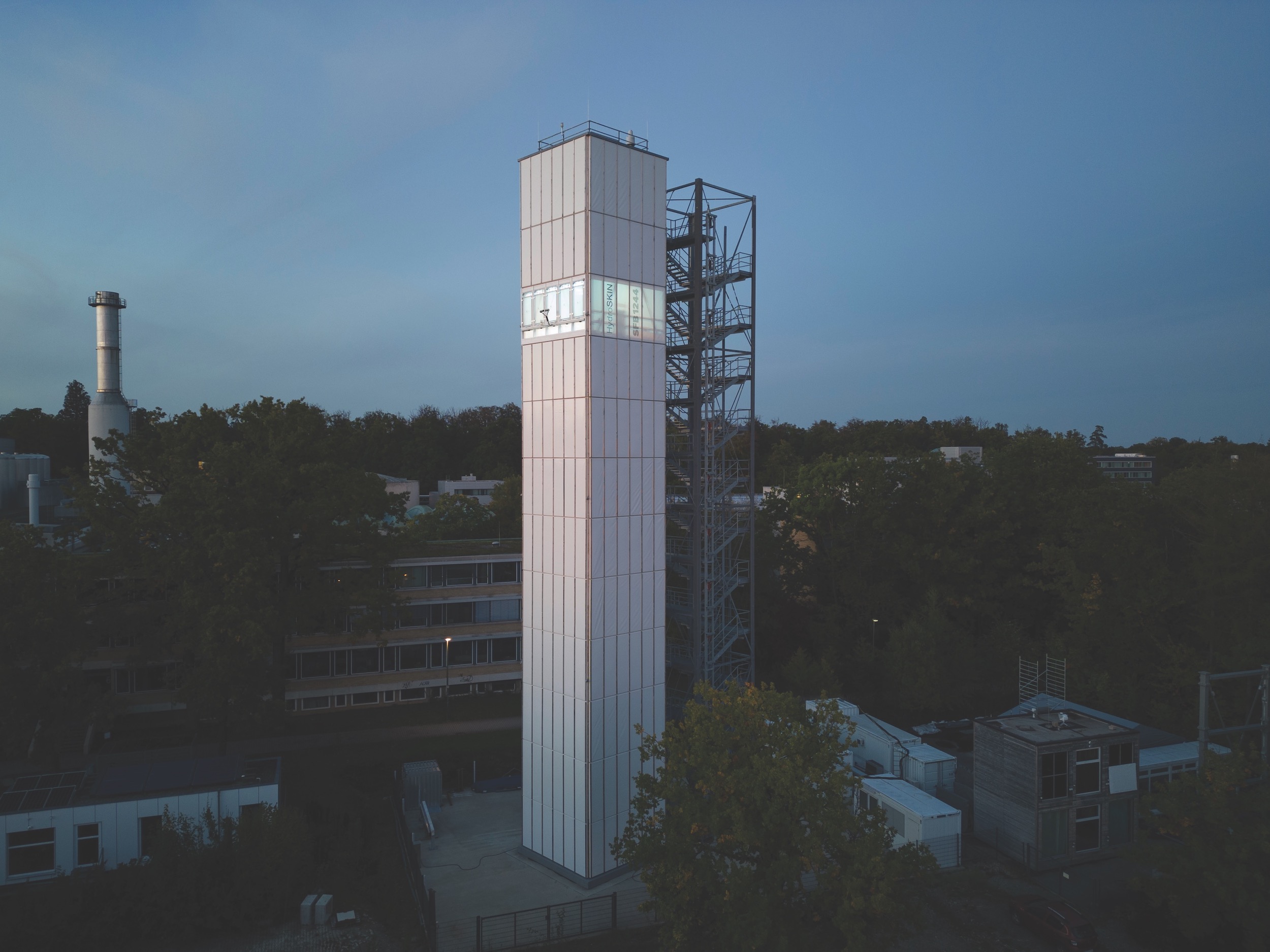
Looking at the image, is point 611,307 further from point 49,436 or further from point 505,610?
point 49,436

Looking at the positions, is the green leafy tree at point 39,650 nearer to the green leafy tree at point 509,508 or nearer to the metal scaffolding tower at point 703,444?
the metal scaffolding tower at point 703,444

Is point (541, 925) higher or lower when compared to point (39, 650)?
lower

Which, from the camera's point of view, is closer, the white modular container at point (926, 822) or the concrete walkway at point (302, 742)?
the white modular container at point (926, 822)

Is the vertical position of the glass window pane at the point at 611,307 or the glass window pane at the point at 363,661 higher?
the glass window pane at the point at 611,307

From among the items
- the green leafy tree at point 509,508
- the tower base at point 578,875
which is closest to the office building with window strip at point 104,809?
the tower base at point 578,875

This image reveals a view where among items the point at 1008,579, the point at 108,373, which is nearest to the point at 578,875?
the point at 1008,579

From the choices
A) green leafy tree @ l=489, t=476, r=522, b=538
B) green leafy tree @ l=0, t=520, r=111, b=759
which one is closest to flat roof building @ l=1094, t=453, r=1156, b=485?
green leafy tree @ l=489, t=476, r=522, b=538
